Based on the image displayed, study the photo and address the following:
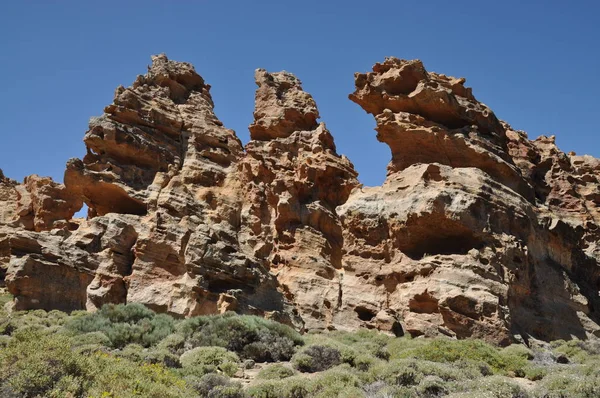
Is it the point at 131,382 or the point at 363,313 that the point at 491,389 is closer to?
the point at 131,382

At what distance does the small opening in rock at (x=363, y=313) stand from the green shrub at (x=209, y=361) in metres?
9.15

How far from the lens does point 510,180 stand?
2394cm

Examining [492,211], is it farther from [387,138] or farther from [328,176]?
[328,176]

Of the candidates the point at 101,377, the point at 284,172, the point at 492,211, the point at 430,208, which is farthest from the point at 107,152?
the point at 101,377

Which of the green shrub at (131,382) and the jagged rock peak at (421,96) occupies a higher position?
the jagged rock peak at (421,96)

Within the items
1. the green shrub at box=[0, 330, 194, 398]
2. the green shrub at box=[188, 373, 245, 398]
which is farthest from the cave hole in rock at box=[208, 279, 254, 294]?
the green shrub at box=[0, 330, 194, 398]

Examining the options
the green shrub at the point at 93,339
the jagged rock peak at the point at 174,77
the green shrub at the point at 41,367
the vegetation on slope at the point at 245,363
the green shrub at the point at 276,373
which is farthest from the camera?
the jagged rock peak at the point at 174,77

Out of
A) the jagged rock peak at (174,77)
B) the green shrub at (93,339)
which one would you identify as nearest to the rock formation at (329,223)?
the jagged rock peak at (174,77)

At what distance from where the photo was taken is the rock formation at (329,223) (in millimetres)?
20172

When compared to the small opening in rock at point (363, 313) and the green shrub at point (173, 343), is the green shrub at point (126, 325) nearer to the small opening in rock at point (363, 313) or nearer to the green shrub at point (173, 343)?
the green shrub at point (173, 343)

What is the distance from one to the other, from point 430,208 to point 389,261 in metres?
2.87

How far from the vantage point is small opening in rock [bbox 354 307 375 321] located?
71.5 feet

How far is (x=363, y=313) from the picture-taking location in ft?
71.9

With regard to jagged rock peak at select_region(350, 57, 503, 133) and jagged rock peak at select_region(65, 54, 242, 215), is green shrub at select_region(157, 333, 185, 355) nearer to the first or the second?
jagged rock peak at select_region(65, 54, 242, 215)
